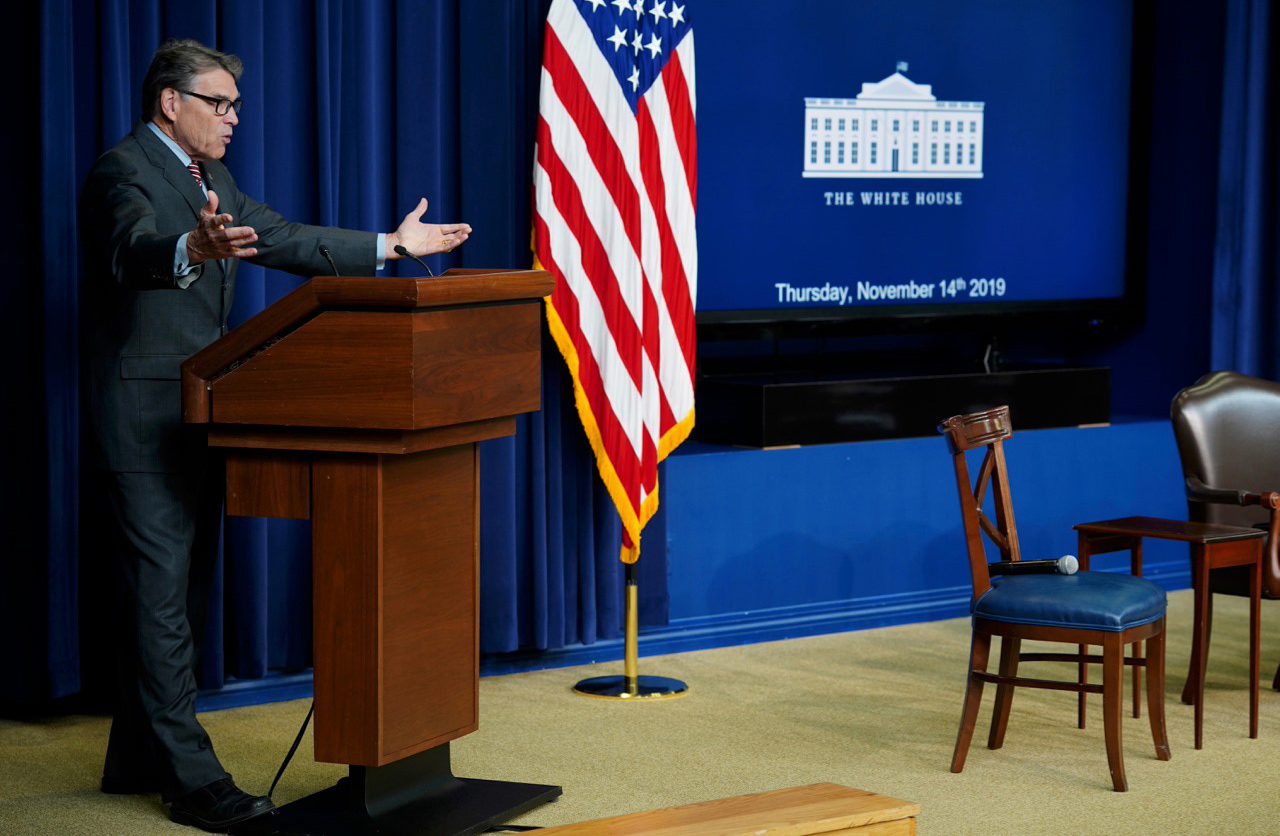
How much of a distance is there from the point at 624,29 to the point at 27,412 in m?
2.05

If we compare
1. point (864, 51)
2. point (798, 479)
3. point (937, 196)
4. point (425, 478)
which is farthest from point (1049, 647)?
point (425, 478)

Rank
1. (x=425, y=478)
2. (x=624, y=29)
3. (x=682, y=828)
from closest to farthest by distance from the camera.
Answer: (x=682, y=828), (x=425, y=478), (x=624, y=29)

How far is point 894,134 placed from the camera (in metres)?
6.32

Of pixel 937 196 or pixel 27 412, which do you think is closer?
pixel 27 412

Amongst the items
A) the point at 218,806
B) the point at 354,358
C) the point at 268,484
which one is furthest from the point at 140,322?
the point at 218,806

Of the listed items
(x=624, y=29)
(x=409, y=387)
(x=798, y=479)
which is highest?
(x=624, y=29)

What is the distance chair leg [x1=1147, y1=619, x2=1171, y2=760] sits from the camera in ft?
13.9

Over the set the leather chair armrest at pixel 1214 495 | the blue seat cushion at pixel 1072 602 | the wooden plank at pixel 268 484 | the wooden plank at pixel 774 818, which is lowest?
the wooden plank at pixel 774 818

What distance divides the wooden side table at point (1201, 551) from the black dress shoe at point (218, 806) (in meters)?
2.25

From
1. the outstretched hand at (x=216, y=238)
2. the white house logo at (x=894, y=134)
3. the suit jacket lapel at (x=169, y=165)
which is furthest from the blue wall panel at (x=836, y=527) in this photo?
the outstretched hand at (x=216, y=238)

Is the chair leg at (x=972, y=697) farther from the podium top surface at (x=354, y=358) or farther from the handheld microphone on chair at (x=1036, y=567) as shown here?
the podium top surface at (x=354, y=358)

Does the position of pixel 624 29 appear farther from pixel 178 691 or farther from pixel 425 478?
pixel 178 691

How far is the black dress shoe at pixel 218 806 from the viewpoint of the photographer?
3.58 meters

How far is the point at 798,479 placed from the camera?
5879 millimetres
